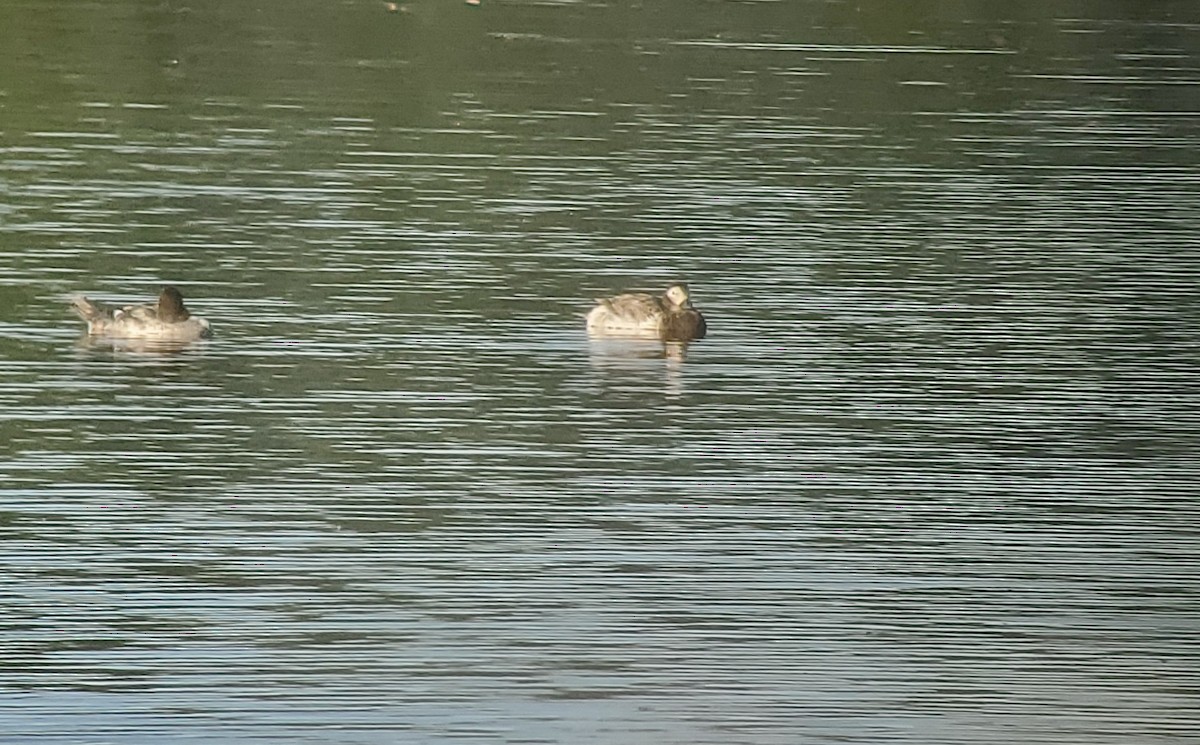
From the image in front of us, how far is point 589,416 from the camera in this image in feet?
44.8

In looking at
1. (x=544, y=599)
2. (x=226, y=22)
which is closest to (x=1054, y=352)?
(x=544, y=599)

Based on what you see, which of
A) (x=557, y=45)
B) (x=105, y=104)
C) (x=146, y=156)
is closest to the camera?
(x=146, y=156)

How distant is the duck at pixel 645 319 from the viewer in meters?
15.7

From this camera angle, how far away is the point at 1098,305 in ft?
56.7

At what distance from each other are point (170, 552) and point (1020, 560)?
3.30m

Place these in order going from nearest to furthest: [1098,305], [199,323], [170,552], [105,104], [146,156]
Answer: [170,552] → [199,323] → [1098,305] → [146,156] → [105,104]

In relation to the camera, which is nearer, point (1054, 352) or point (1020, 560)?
point (1020, 560)

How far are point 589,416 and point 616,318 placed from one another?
7.00 ft

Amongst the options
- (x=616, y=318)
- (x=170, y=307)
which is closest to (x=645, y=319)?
(x=616, y=318)

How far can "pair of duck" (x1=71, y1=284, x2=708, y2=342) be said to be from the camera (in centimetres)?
1517

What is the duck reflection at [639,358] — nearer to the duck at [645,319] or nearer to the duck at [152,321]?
the duck at [645,319]

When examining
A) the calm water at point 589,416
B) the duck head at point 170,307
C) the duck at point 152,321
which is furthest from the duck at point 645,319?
the duck head at point 170,307

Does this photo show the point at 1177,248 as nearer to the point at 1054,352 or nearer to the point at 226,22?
the point at 1054,352

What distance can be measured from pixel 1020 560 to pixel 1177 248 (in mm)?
8747
